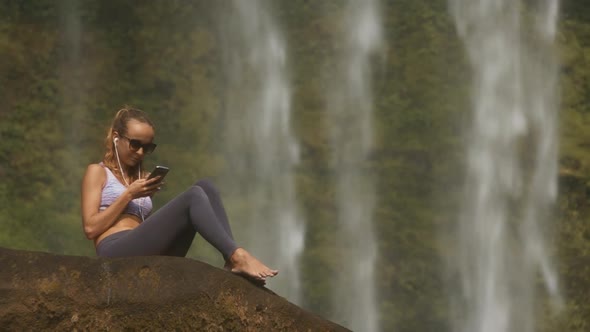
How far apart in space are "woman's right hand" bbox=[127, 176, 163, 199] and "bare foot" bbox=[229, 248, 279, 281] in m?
0.58

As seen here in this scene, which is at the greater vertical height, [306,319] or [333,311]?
[333,311]

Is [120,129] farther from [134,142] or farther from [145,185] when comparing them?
[145,185]

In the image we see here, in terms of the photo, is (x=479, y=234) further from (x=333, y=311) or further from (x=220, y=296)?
(x=220, y=296)

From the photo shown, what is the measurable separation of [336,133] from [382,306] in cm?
233

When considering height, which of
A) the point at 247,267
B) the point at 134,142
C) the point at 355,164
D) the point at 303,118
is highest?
the point at 303,118

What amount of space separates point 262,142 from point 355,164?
126 cm

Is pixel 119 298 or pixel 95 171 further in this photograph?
pixel 95 171

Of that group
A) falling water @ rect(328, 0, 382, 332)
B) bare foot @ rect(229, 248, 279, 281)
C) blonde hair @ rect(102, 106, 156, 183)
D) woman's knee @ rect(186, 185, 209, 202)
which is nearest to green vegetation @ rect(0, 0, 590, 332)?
falling water @ rect(328, 0, 382, 332)

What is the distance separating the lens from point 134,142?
5.14 m

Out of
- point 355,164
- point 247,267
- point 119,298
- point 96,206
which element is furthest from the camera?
point 355,164

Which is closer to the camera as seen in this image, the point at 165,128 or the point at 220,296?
the point at 220,296

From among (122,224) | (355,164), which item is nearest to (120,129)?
(122,224)

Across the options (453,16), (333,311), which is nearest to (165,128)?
(333,311)

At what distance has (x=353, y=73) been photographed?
554 inches
